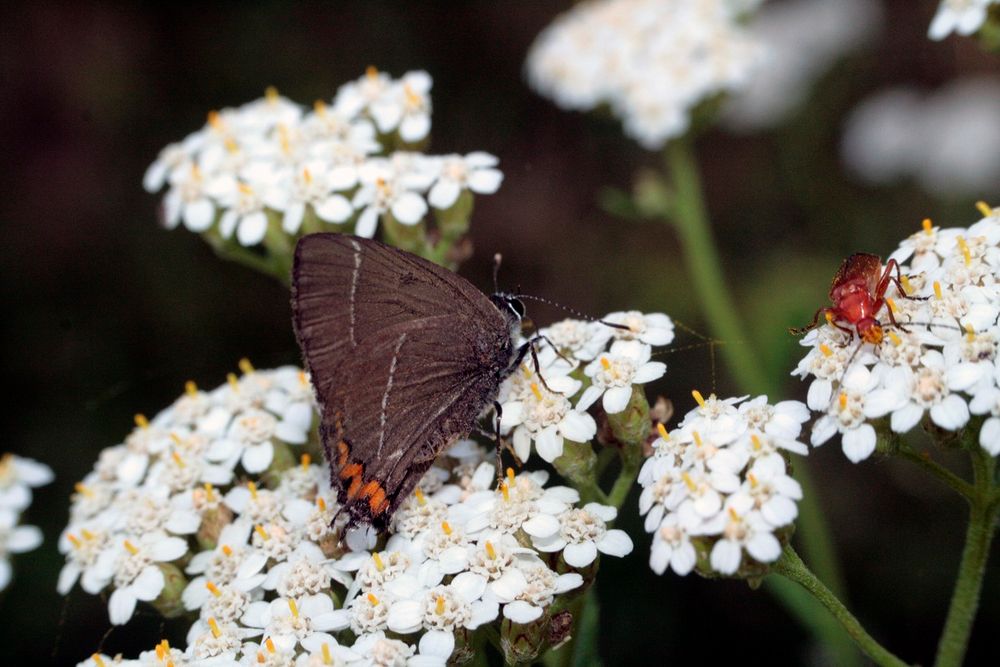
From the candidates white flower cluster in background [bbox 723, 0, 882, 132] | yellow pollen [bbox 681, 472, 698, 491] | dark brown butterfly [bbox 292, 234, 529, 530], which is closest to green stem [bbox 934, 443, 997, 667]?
yellow pollen [bbox 681, 472, 698, 491]

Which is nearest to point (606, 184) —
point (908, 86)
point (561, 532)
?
point (908, 86)

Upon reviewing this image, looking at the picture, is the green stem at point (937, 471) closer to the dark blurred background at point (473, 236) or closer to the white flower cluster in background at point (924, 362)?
the white flower cluster in background at point (924, 362)

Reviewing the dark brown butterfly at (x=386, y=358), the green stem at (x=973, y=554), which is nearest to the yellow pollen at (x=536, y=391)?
the dark brown butterfly at (x=386, y=358)

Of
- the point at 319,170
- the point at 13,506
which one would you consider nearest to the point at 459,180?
the point at 319,170

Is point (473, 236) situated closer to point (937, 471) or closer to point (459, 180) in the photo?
point (459, 180)

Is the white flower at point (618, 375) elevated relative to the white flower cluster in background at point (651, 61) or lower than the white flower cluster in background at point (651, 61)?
lower

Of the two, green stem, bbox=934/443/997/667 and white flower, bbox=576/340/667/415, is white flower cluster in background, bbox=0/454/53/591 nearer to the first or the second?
white flower, bbox=576/340/667/415

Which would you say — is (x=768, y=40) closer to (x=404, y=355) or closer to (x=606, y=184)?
(x=606, y=184)
